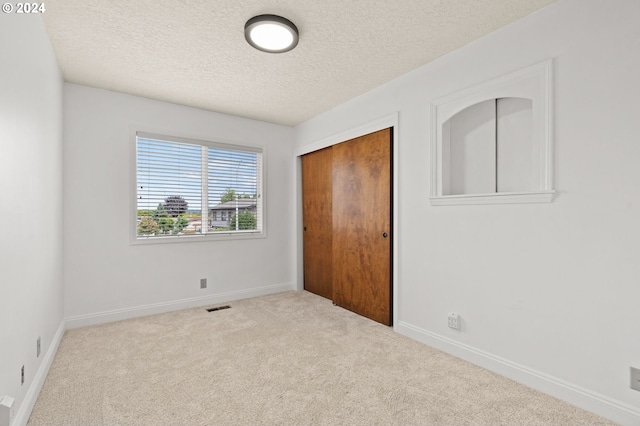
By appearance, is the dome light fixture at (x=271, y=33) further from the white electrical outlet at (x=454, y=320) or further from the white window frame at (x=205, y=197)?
the white electrical outlet at (x=454, y=320)

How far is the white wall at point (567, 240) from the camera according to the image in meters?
1.71

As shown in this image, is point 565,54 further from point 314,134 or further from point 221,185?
point 221,185

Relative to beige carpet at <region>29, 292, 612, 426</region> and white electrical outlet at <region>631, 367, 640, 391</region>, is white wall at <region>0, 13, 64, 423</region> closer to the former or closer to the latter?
beige carpet at <region>29, 292, 612, 426</region>

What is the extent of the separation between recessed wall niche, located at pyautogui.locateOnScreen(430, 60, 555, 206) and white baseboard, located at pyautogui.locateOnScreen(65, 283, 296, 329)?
9.12ft

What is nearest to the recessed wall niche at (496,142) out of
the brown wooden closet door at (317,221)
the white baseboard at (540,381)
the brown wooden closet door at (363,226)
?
the brown wooden closet door at (363,226)

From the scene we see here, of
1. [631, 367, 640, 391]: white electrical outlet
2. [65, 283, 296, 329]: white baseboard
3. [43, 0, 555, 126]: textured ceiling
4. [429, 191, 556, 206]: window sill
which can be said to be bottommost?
[65, 283, 296, 329]: white baseboard

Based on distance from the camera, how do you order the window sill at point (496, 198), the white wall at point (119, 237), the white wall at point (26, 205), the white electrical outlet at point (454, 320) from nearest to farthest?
the white wall at point (26, 205) → the window sill at point (496, 198) → the white electrical outlet at point (454, 320) → the white wall at point (119, 237)

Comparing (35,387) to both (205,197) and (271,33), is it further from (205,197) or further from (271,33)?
(271,33)

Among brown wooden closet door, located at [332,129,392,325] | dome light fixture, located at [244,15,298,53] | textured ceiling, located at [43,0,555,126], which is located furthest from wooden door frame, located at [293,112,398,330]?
dome light fixture, located at [244,15,298,53]

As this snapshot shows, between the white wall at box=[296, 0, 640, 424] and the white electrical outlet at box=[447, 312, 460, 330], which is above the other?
the white wall at box=[296, 0, 640, 424]

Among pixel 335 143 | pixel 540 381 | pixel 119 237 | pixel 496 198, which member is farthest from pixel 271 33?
pixel 540 381

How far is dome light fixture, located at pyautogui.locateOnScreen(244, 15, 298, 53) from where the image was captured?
6.87 ft

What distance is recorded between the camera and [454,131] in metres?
2.69

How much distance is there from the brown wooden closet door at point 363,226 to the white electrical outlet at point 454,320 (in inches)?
27.1
